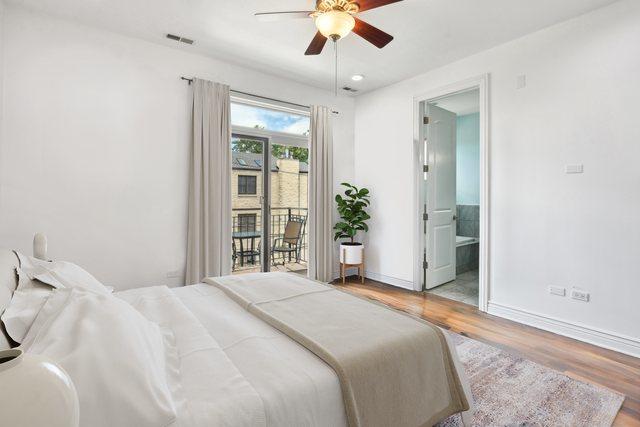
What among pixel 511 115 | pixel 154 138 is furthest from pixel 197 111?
pixel 511 115

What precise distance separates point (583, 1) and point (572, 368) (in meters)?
2.88

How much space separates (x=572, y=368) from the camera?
2344 mm

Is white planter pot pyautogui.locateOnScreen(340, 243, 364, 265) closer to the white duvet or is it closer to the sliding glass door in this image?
the sliding glass door

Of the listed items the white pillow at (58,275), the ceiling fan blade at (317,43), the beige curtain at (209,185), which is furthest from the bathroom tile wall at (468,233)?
the white pillow at (58,275)

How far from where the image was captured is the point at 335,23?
224 centimetres

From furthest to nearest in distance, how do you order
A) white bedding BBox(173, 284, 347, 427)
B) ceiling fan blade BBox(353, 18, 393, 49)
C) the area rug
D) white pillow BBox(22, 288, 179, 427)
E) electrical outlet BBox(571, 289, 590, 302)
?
electrical outlet BBox(571, 289, 590, 302) < ceiling fan blade BBox(353, 18, 393, 49) < the area rug < white bedding BBox(173, 284, 347, 427) < white pillow BBox(22, 288, 179, 427)

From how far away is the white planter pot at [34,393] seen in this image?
1.82 ft

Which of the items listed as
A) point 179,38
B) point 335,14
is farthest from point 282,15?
point 179,38

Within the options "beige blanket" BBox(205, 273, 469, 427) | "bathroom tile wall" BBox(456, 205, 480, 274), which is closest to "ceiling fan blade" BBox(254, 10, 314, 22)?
"beige blanket" BBox(205, 273, 469, 427)

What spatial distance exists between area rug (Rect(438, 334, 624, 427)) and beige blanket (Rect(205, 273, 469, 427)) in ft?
1.52

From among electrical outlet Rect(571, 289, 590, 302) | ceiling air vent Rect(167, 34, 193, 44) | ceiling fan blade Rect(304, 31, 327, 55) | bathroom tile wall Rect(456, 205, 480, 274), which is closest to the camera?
ceiling fan blade Rect(304, 31, 327, 55)

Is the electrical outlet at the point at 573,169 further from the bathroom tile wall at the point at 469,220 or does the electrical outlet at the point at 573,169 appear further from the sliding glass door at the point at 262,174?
the sliding glass door at the point at 262,174

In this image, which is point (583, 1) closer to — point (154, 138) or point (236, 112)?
point (236, 112)

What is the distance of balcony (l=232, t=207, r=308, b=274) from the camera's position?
4543 mm
